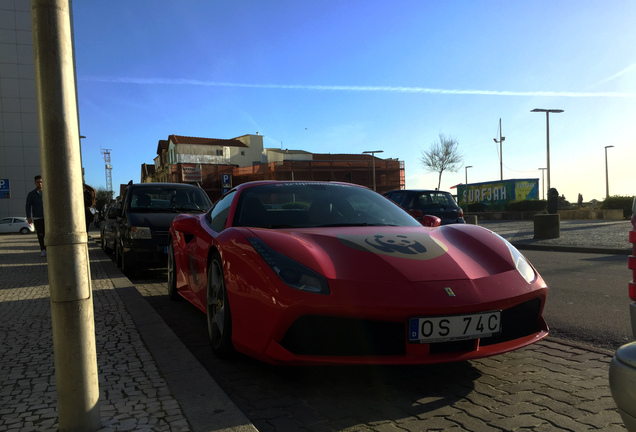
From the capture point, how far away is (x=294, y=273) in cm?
278

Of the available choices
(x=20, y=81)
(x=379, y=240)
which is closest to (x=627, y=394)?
(x=379, y=240)

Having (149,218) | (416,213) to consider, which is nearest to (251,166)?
(416,213)

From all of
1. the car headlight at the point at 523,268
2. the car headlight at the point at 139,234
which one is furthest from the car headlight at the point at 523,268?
the car headlight at the point at 139,234

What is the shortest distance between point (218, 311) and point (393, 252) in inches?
53.3

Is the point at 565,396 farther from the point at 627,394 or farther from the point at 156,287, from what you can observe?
the point at 156,287

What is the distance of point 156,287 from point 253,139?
68.5 metres

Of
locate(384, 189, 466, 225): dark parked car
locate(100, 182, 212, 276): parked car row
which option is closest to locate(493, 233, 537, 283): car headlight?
locate(100, 182, 212, 276): parked car row

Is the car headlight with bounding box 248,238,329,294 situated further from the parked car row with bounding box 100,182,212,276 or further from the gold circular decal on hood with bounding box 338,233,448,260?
the parked car row with bounding box 100,182,212,276

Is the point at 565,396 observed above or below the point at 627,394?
below

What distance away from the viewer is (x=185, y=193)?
9.02 metres

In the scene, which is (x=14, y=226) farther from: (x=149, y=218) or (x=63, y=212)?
(x=63, y=212)

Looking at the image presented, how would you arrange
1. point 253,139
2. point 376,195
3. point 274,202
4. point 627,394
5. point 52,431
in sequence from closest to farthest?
point 627,394 < point 52,431 < point 274,202 < point 376,195 < point 253,139

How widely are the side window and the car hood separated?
0.77 meters

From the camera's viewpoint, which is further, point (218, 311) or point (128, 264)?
point (128, 264)
